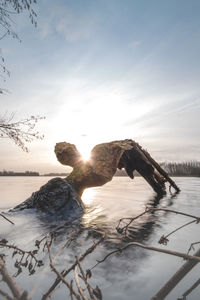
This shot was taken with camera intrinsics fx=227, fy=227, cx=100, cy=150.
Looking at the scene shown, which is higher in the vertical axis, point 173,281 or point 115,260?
point 173,281

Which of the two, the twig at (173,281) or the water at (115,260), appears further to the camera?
the water at (115,260)

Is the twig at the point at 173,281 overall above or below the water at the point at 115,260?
above

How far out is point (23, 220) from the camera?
863 centimetres

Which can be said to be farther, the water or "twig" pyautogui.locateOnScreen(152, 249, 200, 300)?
the water

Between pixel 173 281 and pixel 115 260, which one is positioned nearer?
pixel 173 281

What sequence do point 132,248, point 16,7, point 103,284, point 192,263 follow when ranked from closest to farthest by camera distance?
point 192,263, point 103,284, point 16,7, point 132,248

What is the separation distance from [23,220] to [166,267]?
238 inches

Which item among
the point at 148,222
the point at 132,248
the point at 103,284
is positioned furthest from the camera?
the point at 148,222

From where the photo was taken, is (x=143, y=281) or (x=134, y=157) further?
(x=134, y=157)

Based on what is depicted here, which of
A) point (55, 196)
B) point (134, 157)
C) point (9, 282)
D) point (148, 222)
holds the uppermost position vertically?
point (134, 157)

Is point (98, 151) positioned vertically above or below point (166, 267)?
above

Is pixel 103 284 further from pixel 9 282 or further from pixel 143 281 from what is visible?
pixel 9 282

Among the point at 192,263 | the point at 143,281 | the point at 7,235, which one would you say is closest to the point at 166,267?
A: the point at 143,281

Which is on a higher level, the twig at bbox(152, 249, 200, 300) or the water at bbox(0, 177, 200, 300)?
the twig at bbox(152, 249, 200, 300)
